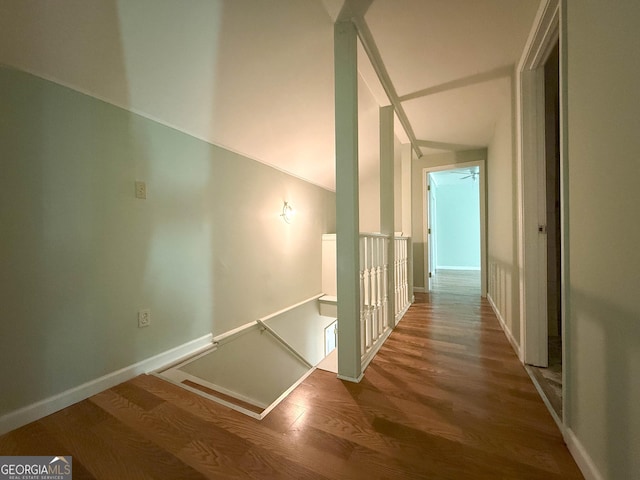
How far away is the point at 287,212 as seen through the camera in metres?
3.18

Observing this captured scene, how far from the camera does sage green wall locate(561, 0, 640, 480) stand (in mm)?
645

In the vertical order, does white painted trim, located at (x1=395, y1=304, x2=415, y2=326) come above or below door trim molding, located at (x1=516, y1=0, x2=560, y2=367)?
below

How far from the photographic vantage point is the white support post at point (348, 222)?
1.44m

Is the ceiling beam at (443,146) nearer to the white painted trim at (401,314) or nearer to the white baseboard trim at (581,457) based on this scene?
the white painted trim at (401,314)

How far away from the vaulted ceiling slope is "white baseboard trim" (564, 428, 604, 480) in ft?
6.94

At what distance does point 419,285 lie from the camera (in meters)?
3.92

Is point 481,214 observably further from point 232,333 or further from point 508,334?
point 232,333

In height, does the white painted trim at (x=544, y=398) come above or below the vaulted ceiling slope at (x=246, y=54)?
below

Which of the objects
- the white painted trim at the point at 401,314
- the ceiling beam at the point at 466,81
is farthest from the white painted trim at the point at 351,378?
the ceiling beam at the point at 466,81

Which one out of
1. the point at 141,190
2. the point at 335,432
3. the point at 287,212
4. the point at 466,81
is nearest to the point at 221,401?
the point at 335,432

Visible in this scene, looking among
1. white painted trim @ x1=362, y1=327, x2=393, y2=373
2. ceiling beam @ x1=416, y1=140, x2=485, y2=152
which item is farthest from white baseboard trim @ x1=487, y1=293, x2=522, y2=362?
ceiling beam @ x1=416, y1=140, x2=485, y2=152

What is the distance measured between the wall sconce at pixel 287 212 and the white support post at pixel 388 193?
133cm

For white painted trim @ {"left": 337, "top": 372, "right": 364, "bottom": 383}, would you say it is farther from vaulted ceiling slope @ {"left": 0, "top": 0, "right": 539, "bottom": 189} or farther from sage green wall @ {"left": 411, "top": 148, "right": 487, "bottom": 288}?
sage green wall @ {"left": 411, "top": 148, "right": 487, "bottom": 288}

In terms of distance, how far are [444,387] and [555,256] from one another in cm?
173
